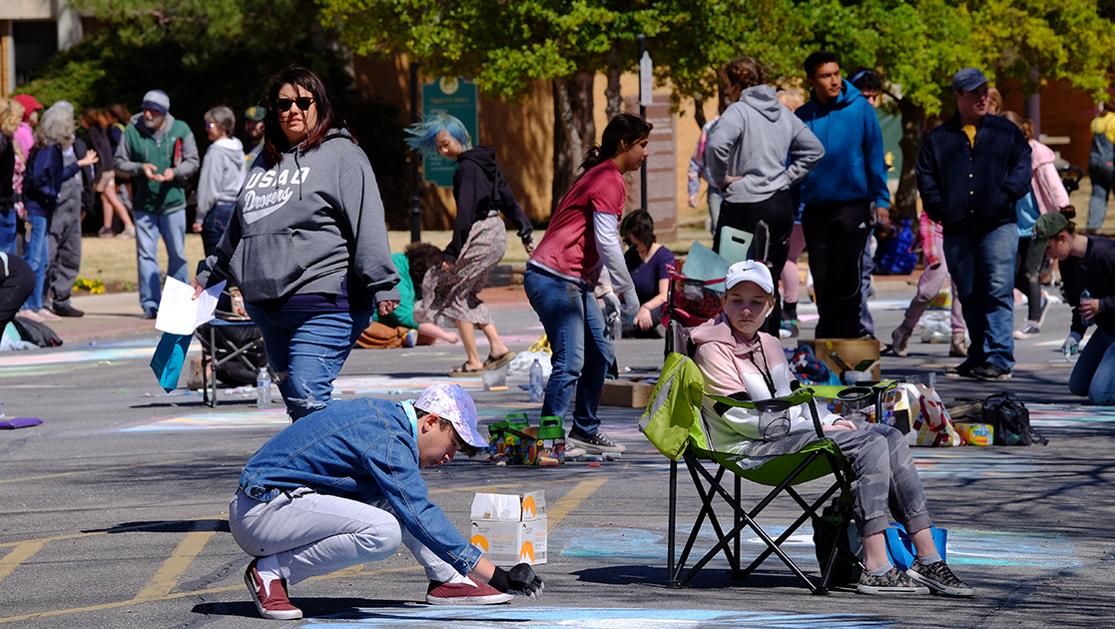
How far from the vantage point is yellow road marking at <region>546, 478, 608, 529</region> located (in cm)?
904

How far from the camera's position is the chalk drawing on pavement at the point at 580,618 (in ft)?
21.8

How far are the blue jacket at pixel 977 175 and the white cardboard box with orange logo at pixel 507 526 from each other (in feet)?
23.4

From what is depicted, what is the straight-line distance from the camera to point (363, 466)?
6754 millimetres

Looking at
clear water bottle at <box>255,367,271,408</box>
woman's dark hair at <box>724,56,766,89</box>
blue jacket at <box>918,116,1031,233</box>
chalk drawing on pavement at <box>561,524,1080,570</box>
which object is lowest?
clear water bottle at <box>255,367,271,408</box>

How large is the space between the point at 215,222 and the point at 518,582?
1202 centimetres

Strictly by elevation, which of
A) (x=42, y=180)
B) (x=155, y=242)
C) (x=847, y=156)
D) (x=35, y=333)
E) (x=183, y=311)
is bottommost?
(x=35, y=333)

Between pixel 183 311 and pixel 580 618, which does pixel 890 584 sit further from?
pixel 183 311

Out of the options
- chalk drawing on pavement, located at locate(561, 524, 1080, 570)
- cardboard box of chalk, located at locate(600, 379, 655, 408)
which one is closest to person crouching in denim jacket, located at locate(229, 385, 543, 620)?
chalk drawing on pavement, located at locate(561, 524, 1080, 570)

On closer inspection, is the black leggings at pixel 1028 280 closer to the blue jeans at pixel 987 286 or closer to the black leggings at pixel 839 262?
the blue jeans at pixel 987 286

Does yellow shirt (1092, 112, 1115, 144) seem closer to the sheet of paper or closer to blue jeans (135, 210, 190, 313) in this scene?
blue jeans (135, 210, 190, 313)

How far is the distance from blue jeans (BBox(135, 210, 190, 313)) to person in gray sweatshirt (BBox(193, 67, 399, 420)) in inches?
467

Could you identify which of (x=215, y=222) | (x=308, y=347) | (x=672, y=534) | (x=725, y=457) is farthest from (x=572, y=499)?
(x=215, y=222)

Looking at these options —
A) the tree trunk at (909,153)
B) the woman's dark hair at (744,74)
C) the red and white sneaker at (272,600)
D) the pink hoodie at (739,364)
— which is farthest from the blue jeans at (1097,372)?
the tree trunk at (909,153)

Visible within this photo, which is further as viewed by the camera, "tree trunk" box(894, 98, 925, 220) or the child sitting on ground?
"tree trunk" box(894, 98, 925, 220)
